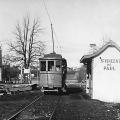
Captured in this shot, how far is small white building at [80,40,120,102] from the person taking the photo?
21703 millimetres

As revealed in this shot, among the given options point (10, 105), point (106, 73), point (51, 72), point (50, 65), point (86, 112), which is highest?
point (50, 65)

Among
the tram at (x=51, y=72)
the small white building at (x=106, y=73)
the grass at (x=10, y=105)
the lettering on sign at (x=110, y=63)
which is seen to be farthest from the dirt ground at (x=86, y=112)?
the tram at (x=51, y=72)

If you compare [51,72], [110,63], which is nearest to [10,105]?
[110,63]

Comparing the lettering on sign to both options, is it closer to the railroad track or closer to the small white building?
the small white building

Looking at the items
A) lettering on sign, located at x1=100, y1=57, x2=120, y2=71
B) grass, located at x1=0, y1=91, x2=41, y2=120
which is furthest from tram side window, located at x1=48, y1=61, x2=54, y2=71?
lettering on sign, located at x1=100, y1=57, x2=120, y2=71

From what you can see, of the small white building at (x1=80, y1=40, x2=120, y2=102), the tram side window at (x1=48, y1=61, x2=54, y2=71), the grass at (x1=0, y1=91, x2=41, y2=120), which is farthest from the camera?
the tram side window at (x1=48, y1=61, x2=54, y2=71)

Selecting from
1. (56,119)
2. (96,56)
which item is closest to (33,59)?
(96,56)

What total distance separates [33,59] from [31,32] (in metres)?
4.47

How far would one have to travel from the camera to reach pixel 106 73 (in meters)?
22.0

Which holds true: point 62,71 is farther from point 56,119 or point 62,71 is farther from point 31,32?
point 31,32

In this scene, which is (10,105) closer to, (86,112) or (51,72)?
(86,112)

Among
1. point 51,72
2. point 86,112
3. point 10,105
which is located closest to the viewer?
point 86,112

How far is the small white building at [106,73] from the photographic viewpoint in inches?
854

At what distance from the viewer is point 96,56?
22141 millimetres
